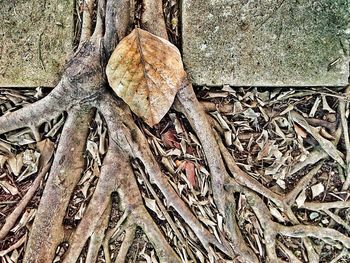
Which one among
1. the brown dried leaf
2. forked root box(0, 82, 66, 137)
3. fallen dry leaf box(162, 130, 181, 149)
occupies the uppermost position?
the brown dried leaf

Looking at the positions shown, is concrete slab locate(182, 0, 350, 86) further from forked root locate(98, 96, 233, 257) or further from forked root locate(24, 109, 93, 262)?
forked root locate(24, 109, 93, 262)

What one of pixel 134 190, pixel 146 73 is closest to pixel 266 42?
pixel 146 73

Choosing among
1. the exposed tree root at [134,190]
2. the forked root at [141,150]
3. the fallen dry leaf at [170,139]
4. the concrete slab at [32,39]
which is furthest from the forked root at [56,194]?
the fallen dry leaf at [170,139]

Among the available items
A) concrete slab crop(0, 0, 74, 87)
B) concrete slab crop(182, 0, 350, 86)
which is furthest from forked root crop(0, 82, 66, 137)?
concrete slab crop(182, 0, 350, 86)

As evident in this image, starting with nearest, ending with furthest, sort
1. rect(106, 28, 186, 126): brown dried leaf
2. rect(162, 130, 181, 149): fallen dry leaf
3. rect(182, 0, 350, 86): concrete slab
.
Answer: rect(106, 28, 186, 126): brown dried leaf, rect(182, 0, 350, 86): concrete slab, rect(162, 130, 181, 149): fallen dry leaf

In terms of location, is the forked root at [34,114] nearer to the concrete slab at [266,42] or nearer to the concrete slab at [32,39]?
the concrete slab at [32,39]
